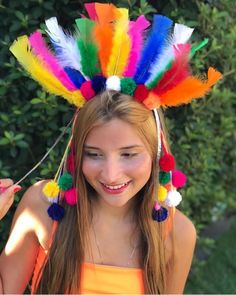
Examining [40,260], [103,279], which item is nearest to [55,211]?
[40,260]

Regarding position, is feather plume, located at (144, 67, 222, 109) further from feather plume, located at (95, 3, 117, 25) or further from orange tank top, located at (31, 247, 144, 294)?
orange tank top, located at (31, 247, 144, 294)

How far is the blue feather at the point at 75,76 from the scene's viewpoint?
1903 millimetres

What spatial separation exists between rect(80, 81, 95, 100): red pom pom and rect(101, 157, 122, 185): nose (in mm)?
229

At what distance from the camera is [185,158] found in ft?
9.61

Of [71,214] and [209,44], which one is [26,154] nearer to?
[71,214]

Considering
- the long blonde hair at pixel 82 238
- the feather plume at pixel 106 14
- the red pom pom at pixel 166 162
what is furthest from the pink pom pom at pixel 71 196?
the feather plume at pixel 106 14

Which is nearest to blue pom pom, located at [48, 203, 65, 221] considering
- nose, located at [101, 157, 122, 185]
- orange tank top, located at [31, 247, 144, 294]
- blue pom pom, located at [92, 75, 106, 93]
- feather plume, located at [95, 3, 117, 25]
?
orange tank top, located at [31, 247, 144, 294]

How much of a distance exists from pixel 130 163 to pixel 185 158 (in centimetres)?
104

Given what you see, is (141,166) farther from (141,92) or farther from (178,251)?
(178,251)

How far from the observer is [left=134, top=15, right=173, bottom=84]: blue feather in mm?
1885

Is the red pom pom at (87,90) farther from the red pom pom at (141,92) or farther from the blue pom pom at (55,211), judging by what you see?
the blue pom pom at (55,211)

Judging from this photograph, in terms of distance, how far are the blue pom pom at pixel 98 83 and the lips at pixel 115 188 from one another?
34cm

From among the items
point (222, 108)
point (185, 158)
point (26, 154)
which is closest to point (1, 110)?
point (26, 154)

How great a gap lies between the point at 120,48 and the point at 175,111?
106cm
